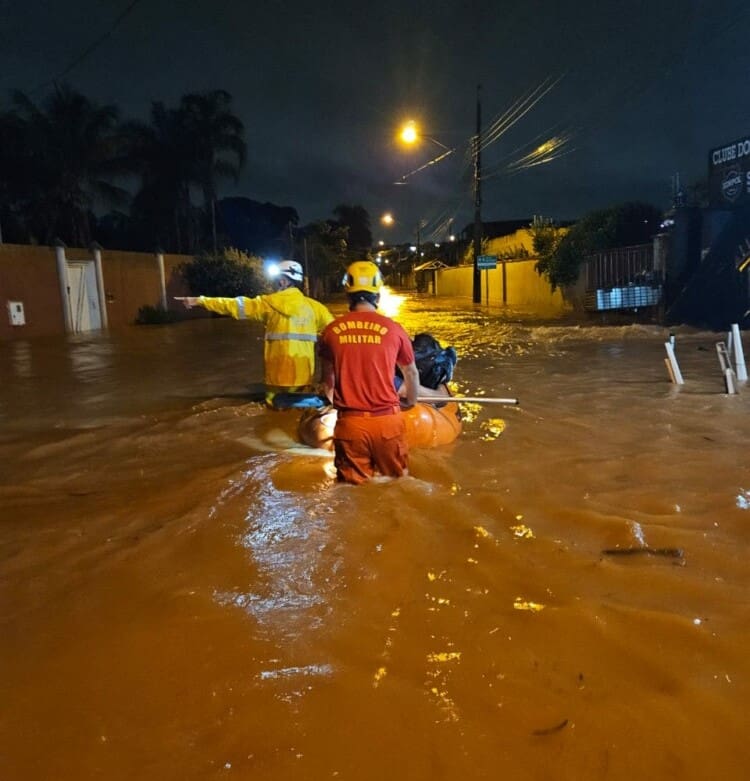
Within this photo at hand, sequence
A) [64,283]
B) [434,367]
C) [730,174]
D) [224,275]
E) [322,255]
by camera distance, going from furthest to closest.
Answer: [322,255], [224,275], [64,283], [730,174], [434,367]

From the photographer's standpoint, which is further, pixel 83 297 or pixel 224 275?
pixel 224 275

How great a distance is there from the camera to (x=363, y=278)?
4250 millimetres

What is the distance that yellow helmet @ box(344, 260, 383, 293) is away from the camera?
13.9ft

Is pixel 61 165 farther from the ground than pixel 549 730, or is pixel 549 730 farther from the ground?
pixel 61 165

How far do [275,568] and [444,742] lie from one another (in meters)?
1.54

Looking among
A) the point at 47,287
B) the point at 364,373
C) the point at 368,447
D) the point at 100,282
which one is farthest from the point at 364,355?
the point at 100,282

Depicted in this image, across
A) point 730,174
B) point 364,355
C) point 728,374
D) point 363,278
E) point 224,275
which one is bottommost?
point 728,374

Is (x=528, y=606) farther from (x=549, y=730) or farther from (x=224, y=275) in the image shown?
(x=224, y=275)

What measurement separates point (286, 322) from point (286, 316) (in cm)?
6

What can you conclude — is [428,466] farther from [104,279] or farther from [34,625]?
[104,279]

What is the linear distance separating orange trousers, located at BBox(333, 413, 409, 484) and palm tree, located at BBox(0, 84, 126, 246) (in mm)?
30365

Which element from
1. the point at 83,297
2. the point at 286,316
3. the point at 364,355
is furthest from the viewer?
the point at 83,297

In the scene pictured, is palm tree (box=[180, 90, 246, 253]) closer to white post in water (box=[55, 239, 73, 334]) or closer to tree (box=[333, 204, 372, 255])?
white post in water (box=[55, 239, 73, 334])

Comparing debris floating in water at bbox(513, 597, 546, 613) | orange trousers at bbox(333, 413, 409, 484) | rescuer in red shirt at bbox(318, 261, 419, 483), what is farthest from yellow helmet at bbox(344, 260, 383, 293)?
debris floating in water at bbox(513, 597, 546, 613)
